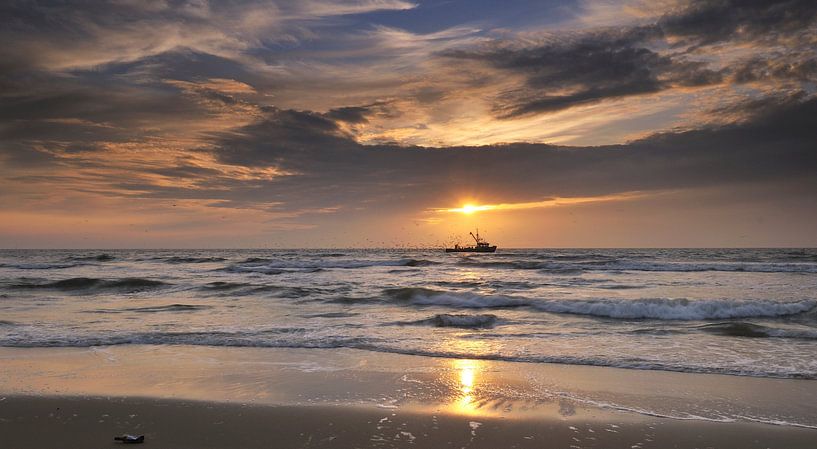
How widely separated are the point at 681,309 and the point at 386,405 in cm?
1471

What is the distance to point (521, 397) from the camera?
746 cm

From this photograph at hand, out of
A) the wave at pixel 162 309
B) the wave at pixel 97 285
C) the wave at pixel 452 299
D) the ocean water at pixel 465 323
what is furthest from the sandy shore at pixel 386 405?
the wave at pixel 97 285

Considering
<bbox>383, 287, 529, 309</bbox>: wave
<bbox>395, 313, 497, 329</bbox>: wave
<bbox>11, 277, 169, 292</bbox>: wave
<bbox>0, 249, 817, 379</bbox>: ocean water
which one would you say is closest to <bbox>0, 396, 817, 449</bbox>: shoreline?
<bbox>0, 249, 817, 379</bbox>: ocean water

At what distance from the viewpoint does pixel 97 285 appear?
30.2 metres

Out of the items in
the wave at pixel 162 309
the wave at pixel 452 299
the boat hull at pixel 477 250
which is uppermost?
the boat hull at pixel 477 250

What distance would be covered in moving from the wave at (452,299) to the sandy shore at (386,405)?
11836 mm

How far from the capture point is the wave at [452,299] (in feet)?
70.6

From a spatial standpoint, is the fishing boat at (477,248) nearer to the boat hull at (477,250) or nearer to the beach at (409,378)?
the boat hull at (477,250)

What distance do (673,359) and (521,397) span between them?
433 cm

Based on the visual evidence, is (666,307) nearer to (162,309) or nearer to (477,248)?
(162,309)

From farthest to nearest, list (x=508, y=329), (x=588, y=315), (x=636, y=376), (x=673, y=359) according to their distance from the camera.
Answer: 1. (x=588, y=315)
2. (x=508, y=329)
3. (x=673, y=359)
4. (x=636, y=376)

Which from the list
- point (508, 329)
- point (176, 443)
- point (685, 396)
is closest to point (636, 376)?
point (685, 396)

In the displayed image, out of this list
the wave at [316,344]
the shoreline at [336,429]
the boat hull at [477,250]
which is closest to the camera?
the shoreline at [336,429]

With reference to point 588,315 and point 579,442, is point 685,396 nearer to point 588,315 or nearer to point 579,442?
point 579,442
